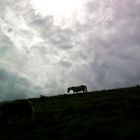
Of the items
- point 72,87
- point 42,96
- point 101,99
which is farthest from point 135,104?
point 72,87

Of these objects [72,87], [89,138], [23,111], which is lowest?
[89,138]

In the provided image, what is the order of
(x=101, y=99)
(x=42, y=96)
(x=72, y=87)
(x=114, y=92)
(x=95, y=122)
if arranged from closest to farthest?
(x=95, y=122) → (x=101, y=99) → (x=114, y=92) → (x=42, y=96) → (x=72, y=87)

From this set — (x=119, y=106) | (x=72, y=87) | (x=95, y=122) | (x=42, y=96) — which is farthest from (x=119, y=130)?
(x=72, y=87)

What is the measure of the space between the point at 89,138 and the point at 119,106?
35.7 feet

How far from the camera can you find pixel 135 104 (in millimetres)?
37188

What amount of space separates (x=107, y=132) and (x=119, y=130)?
3.00 ft

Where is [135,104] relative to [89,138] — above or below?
above

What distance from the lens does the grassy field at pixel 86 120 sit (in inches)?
1108

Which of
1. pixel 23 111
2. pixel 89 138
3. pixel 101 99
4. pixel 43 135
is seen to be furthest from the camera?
pixel 101 99

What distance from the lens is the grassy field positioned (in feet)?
92.3

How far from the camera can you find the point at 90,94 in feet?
157

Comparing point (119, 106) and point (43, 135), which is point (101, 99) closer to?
point (119, 106)

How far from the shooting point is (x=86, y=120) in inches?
1283

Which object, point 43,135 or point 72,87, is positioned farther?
point 72,87
